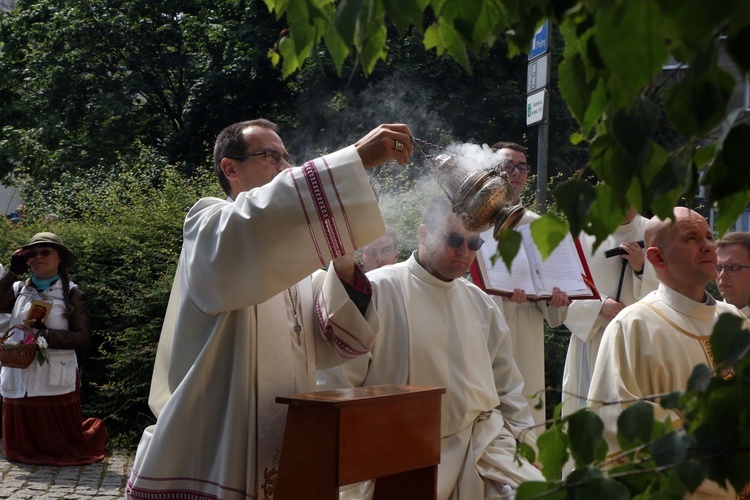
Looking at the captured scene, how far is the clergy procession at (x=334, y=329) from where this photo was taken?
118 inches

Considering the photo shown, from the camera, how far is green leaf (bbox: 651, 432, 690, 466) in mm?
1184

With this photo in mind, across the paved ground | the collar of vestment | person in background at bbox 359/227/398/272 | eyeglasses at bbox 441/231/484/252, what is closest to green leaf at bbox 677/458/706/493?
the collar of vestment

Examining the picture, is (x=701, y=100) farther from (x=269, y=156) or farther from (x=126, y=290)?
(x=126, y=290)

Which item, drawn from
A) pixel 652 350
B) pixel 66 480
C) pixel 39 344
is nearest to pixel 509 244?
pixel 652 350

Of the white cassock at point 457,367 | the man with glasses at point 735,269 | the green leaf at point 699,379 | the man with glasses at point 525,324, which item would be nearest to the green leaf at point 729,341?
the green leaf at point 699,379

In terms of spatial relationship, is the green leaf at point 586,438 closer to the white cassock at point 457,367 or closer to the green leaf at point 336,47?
the green leaf at point 336,47

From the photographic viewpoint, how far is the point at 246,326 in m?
3.24

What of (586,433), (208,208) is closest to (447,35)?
(586,433)

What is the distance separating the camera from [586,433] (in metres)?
1.34

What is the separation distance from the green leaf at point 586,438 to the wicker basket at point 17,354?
7.70 m

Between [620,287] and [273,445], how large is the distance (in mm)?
3826

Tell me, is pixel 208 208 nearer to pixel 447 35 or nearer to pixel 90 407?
pixel 447 35

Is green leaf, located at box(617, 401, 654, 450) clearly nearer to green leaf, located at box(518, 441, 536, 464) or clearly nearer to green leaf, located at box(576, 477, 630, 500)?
green leaf, located at box(576, 477, 630, 500)

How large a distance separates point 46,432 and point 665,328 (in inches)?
248
